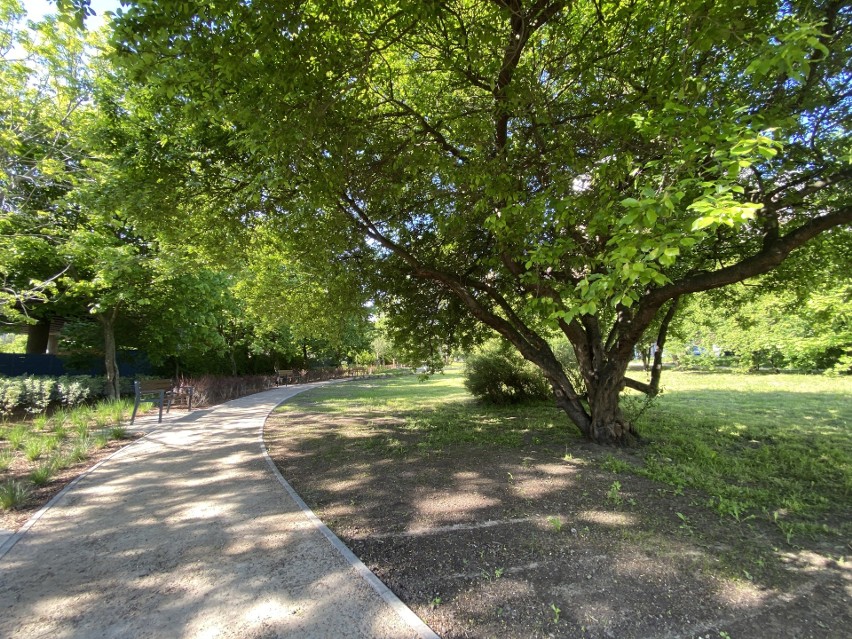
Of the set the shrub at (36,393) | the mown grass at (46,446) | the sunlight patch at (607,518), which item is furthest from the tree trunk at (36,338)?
the sunlight patch at (607,518)

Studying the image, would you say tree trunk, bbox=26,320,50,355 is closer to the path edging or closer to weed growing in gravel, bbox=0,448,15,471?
weed growing in gravel, bbox=0,448,15,471

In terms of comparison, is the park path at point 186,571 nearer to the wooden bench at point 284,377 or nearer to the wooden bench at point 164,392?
the wooden bench at point 164,392

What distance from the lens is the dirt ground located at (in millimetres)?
2703

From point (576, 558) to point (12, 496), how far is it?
628 centimetres

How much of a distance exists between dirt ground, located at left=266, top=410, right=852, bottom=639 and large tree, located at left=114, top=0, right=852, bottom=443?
6.69 ft

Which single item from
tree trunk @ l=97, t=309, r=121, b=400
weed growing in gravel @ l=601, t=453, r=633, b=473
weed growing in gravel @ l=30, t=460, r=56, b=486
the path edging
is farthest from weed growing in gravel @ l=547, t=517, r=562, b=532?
tree trunk @ l=97, t=309, r=121, b=400

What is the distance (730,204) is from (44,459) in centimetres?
965

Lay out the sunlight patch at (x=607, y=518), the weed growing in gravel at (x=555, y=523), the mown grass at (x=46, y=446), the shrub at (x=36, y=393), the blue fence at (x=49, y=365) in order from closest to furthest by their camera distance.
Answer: the weed growing in gravel at (x=555, y=523)
the sunlight patch at (x=607, y=518)
the mown grass at (x=46, y=446)
the shrub at (x=36, y=393)
the blue fence at (x=49, y=365)

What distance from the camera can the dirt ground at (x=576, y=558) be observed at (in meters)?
2.70

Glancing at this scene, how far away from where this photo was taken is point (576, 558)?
11.3ft

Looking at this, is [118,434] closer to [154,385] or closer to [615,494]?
[154,385]

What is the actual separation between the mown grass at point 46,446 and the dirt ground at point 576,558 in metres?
3.59

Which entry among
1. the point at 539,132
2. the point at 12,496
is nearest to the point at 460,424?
the point at 539,132

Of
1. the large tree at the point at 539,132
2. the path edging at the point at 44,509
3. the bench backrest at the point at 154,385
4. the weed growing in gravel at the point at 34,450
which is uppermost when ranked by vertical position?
the large tree at the point at 539,132
